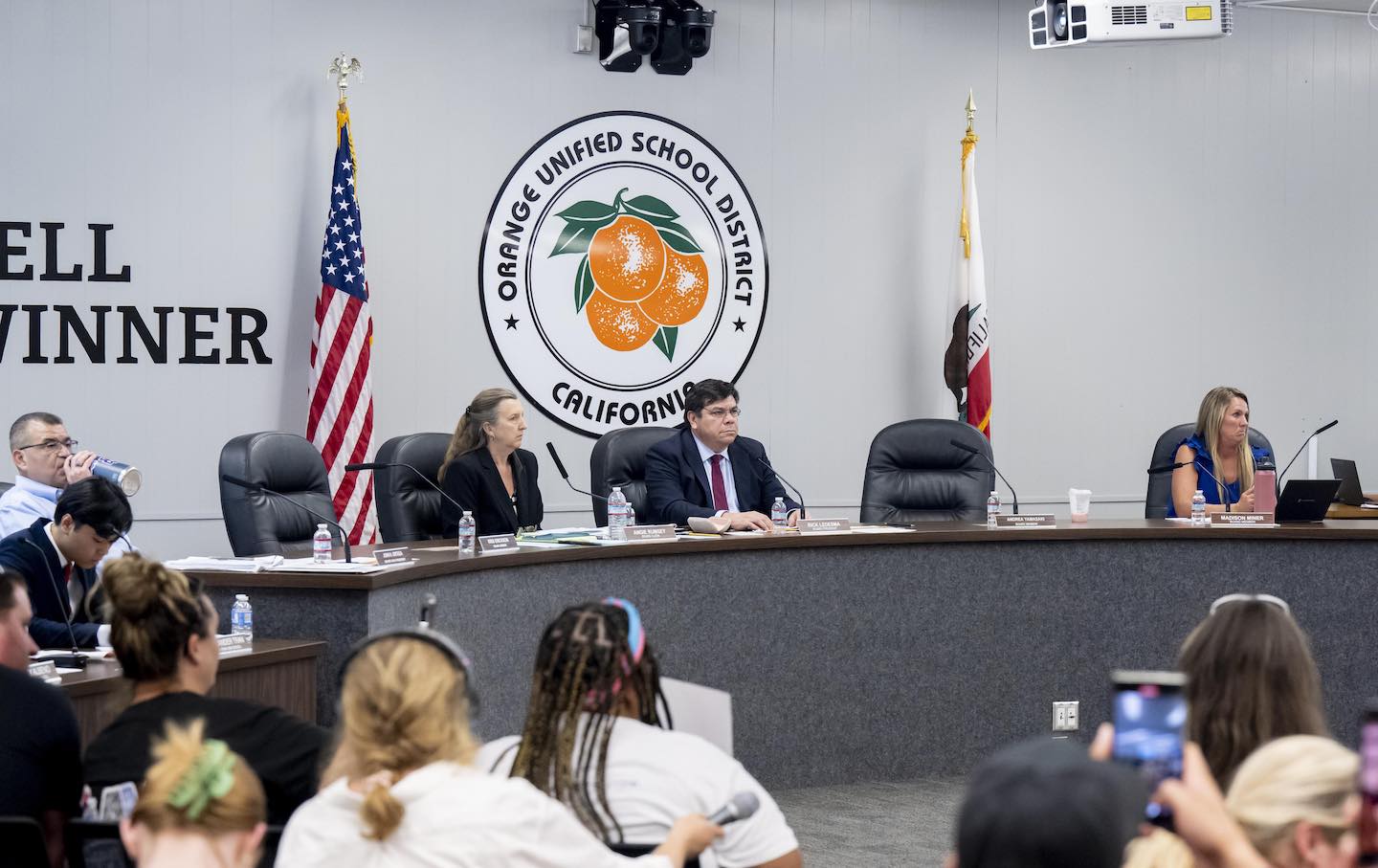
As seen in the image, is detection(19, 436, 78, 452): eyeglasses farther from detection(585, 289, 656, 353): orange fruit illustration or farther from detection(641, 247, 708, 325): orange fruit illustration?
detection(641, 247, 708, 325): orange fruit illustration

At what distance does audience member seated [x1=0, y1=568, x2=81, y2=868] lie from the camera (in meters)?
2.13

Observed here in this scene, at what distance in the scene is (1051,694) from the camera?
476cm

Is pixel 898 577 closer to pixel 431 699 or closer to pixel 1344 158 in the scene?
pixel 431 699

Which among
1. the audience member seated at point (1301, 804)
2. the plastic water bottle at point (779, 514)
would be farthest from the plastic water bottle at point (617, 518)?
the audience member seated at point (1301, 804)

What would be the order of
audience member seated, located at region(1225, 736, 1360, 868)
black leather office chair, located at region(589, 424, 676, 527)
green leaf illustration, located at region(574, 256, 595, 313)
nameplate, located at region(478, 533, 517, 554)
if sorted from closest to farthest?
audience member seated, located at region(1225, 736, 1360, 868), nameplate, located at region(478, 533, 517, 554), black leather office chair, located at region(589, 424, 676, 527), green leaf illustration, located at region(574, 256, 595, 313)

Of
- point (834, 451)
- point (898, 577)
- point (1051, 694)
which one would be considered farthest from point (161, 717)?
point (834, 451)

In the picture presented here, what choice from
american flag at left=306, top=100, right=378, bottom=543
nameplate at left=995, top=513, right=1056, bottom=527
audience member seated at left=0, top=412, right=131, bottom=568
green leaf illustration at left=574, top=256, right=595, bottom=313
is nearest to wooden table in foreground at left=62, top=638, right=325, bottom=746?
audience member seated at left=0, top=412, right=131, bottom=568

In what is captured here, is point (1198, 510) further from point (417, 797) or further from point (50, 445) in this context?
point (417, 797)

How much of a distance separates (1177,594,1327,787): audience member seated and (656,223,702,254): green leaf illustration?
480 cm

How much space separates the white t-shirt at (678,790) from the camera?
1942 mm

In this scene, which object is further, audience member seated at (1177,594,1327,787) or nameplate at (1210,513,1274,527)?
nameplate at (1210,513,1274,527)

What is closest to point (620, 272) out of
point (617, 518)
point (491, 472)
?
point (491, 472)

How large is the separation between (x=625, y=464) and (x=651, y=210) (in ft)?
5.52

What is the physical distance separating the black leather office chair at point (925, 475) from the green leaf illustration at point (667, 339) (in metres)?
1.31
